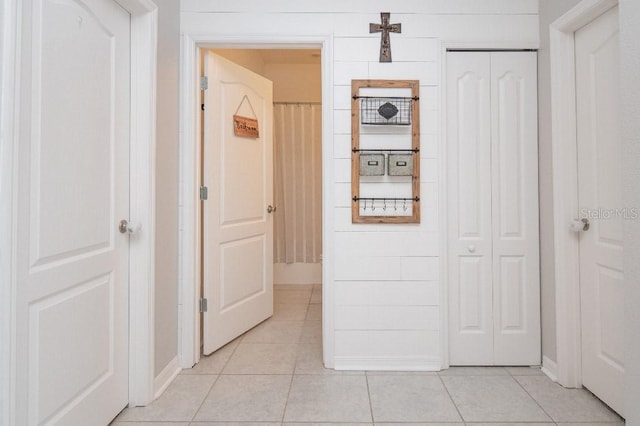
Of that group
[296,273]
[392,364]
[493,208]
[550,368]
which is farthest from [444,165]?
[296,273]

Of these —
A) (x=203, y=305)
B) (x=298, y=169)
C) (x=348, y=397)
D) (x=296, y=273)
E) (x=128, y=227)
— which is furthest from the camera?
(x=296, y=273)

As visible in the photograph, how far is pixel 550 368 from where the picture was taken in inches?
87.9

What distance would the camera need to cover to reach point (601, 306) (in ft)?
6.43

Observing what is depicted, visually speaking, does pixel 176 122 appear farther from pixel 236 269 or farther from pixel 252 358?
pixel 252 358

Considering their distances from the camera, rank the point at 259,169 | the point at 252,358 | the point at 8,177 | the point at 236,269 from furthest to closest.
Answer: the point at 259,169 < the point at 236,269 < the point at 252,358 < the point at 8,177

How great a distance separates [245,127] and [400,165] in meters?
1.24

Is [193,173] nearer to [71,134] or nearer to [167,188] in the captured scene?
[167,188]

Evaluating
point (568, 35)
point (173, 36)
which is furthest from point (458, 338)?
point (173, 36)

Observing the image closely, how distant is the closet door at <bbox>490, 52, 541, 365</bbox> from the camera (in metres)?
2.32

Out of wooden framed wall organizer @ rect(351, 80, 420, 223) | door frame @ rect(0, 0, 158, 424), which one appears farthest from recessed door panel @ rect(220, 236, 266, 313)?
wooden framed wall organizer @ rect(351, 80, 420, 223)

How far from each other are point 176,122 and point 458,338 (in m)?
2.22

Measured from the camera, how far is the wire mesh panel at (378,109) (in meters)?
2.28

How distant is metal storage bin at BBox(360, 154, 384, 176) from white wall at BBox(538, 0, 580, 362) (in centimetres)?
99

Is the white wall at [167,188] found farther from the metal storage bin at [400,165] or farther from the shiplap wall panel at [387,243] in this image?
the metal storage bin at [400,165]
